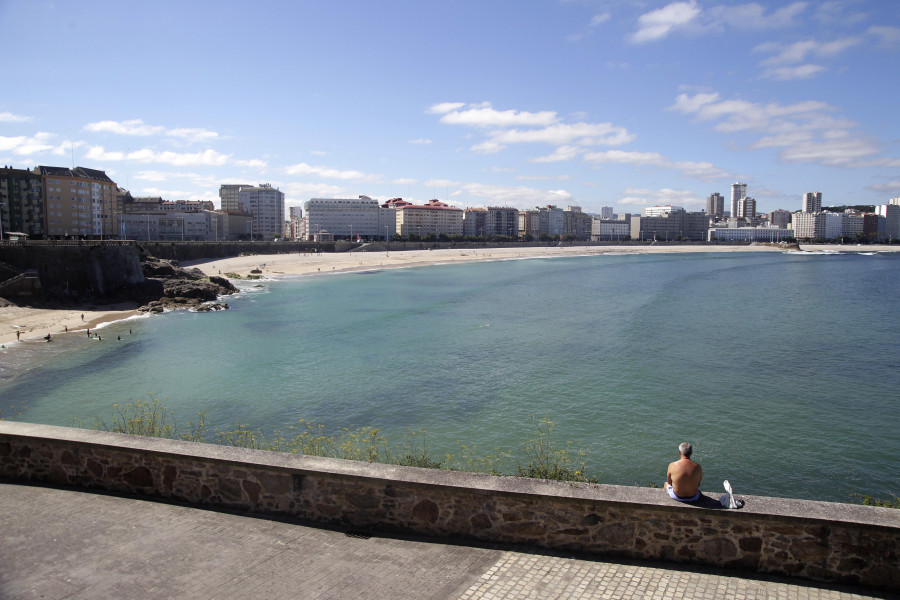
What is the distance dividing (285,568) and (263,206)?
19693cm

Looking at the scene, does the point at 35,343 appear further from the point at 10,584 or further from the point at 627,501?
the point at 627,501

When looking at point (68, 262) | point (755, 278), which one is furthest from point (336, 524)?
point (755, 278)

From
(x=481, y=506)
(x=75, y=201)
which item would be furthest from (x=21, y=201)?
(x=481, y=506)

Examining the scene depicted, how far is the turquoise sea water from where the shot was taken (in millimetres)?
14266

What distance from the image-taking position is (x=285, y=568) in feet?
17.1

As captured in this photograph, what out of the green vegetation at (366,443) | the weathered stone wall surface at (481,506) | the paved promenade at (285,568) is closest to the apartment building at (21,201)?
the green vegetation at (366,443)

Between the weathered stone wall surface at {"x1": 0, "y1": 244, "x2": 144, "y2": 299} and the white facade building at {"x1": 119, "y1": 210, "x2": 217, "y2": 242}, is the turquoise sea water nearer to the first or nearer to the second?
the weathered stone wall surface at {"x1": 0, "y1": 244, "x2": 144, "y2": 299}

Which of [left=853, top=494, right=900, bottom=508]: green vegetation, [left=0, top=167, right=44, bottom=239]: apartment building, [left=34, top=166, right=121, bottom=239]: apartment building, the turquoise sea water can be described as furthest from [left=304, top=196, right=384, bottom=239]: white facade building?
[left=853, top=494, right=900, bottom=508]: green vegetation

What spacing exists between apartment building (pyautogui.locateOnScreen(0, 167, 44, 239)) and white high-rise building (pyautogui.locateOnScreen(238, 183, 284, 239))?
340 ft

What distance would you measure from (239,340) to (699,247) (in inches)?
6337

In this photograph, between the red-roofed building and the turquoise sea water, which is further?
the red-roofed building

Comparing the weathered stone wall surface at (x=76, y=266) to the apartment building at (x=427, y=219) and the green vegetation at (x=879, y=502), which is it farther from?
the apartment building at (x=427, y=219)

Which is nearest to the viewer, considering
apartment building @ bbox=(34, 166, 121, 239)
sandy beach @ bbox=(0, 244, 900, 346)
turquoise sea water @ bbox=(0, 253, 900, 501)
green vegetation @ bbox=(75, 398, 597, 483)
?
green vegetation @ bbox=(75, 398, 597, 483)

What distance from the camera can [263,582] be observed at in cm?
498
